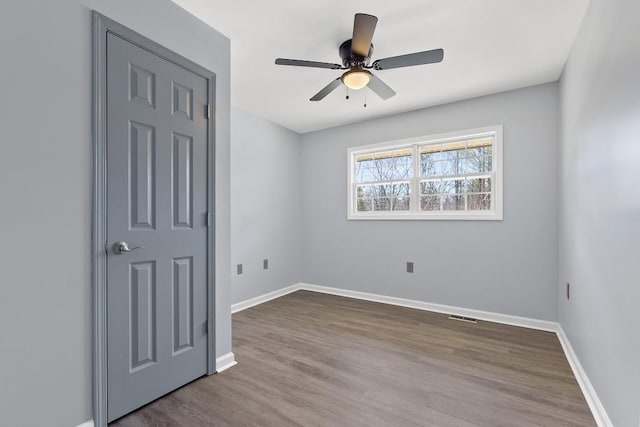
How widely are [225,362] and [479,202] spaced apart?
3122 millimetres

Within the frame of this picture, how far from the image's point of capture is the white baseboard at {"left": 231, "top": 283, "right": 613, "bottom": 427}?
67.9 inches

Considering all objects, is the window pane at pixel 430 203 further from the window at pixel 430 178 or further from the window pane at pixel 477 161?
the window pane at pixel 477 161

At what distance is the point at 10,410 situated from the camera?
4.13 feet

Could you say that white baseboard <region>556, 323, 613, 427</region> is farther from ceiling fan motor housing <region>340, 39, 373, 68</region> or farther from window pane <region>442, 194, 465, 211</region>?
ceiling fan motor housing <region>340, 39, 373, 68</region>

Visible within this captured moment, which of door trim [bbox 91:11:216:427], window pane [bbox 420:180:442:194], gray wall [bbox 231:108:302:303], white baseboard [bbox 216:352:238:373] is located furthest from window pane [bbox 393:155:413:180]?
door trim [bbox 91:11:216:427]

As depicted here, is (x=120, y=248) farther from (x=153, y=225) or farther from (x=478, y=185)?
(x=478, y=185)

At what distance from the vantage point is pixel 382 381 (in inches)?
79.4

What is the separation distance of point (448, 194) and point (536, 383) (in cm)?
214

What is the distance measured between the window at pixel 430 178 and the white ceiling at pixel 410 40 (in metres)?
0.57

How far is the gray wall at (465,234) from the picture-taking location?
3010 mm

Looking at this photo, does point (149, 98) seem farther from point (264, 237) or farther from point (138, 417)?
point (264, 237)

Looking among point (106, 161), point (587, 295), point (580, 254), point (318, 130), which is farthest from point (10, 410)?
point (318, 130)

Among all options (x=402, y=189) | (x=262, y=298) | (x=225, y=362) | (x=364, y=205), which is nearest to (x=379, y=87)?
(x=402, y=189)

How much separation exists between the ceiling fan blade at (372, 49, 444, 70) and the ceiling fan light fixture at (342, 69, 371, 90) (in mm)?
110
